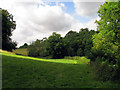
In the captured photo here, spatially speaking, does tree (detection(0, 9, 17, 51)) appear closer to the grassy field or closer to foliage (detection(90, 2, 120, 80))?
the grassy field

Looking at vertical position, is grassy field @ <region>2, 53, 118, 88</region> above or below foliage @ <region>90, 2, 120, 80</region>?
below

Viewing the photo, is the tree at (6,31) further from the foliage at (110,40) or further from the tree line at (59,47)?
the foliage at (110,40)

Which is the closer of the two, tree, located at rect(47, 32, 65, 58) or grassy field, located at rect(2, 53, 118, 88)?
grassy field, located at rect(2, 53, 118, 88)

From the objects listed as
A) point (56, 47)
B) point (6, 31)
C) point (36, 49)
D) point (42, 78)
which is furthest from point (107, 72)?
point (36, 49)

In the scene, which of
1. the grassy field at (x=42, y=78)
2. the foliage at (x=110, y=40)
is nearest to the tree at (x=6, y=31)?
the grassy field at (x=42, y=78)

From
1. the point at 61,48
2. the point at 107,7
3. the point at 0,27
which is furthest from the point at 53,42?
the point at 107,7

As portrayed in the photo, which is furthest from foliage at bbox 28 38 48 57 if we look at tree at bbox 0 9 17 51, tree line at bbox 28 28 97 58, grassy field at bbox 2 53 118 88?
grassy field at bbox 2 53 118 88

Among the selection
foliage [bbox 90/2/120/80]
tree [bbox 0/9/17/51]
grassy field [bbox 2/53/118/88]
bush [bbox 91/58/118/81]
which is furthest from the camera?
tree [bbox 0/9/17/51]

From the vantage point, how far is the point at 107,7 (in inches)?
454

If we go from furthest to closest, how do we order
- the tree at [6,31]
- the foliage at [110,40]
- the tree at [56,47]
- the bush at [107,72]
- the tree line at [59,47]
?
1. the tree line at [59,47]
2. the tree at [56,47]
3. the tree at [6,31]
4. the foliage at [110,40]
5. the bush at [107,72]

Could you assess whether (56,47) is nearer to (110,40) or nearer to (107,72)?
(110,40)

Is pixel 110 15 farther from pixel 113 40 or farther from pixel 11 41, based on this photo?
pixel 11 41

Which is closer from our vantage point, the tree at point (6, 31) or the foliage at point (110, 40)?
the foliage at point (110, 40)

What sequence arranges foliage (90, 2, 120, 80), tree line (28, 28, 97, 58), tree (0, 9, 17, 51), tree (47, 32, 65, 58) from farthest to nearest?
tree line (28, 28, 97, 58) → tree (47, 32, 65, 58) → tree (0, 9, 17, 51) → foliage (90, 2, 120, 80)
